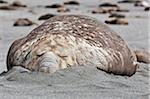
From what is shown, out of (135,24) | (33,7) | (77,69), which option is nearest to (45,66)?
(77,69)

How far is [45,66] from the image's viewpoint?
3.18 metres

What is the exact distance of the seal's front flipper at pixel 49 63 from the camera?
3172mm

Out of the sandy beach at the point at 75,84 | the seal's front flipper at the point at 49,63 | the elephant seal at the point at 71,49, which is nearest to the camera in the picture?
the sandy beach at the point at 75,84

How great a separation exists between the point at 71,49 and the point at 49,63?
213mm

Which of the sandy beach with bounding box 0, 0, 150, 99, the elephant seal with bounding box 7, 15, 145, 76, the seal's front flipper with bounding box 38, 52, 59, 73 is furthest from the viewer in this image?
the elephant seal with bounding box 7, 15, 145, 76

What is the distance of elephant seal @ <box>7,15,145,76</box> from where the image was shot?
10.7ft

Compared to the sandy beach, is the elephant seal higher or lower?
higher

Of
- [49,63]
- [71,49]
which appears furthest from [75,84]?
[71,49]

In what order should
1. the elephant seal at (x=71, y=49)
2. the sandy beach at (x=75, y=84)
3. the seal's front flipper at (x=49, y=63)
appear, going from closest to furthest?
the sandy beach at (x=75, y=84)
the seal's front flipper at (x=49, y=63)
the elephant seal at (x=71, y=49)

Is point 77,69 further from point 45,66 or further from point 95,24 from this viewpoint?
point 95,24

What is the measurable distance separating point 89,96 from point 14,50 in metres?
0.96

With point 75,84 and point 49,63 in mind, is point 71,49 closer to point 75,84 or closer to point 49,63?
point 49,63

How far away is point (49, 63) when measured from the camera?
10.5 feet

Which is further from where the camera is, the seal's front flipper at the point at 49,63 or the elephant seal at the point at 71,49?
the elephant seal at the point at 71,49
